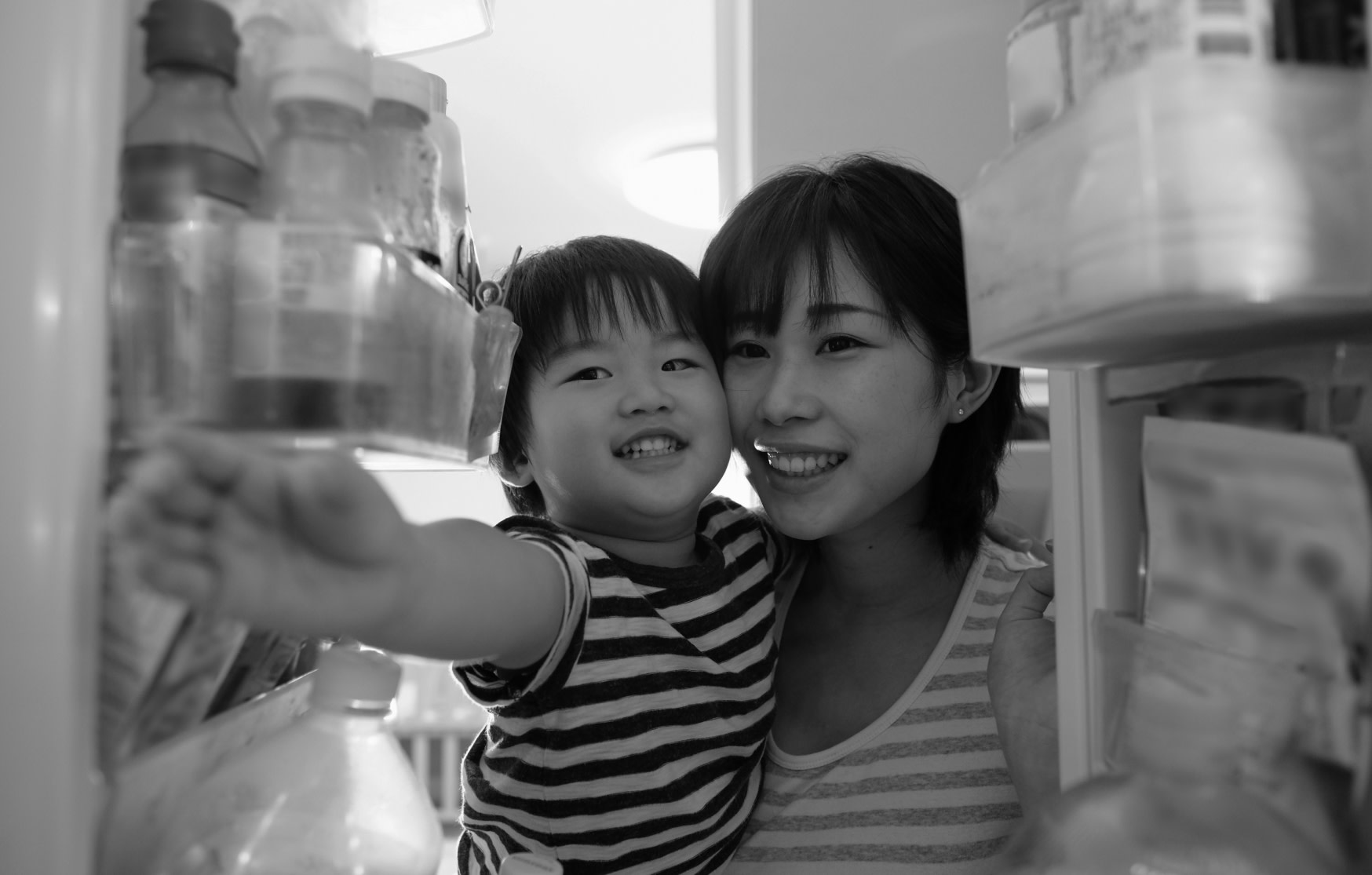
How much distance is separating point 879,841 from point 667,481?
38cm

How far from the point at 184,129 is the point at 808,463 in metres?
0.64

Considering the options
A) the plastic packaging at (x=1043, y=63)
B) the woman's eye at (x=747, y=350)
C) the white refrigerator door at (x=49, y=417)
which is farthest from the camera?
the woman's eye at (x=747, y=350)

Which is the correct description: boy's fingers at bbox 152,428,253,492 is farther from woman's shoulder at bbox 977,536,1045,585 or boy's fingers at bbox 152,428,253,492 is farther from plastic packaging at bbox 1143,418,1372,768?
woman's shoulder at bbox 977,536,1045,585

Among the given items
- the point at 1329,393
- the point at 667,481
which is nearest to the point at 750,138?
the point at 667,481

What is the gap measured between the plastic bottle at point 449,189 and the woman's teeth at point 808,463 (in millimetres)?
394

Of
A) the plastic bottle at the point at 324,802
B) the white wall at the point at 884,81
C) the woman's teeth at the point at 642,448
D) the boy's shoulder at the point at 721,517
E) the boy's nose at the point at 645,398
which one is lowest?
the plastic bottle at the point at 324,802

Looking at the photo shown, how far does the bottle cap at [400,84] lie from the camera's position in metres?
0.56

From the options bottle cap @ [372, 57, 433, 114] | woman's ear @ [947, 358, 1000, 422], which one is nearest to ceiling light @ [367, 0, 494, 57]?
bottle cap @ [372, 57, 433, 114]

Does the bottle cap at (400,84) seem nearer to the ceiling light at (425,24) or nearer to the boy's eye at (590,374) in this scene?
the ceiling light at (425,24)

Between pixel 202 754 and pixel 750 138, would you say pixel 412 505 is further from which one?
pixel 202 754

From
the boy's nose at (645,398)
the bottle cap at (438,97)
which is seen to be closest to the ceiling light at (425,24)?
the bottle cap at (438,97)

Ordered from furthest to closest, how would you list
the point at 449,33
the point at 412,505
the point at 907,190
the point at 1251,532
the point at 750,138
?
the point at 412,505 < the point at 750,138 < the point at 907,190 < the point at 449,33 < the point at 1251,532

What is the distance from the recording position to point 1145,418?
1.76 feet

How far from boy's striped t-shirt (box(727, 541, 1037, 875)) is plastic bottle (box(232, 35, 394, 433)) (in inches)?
24.7
